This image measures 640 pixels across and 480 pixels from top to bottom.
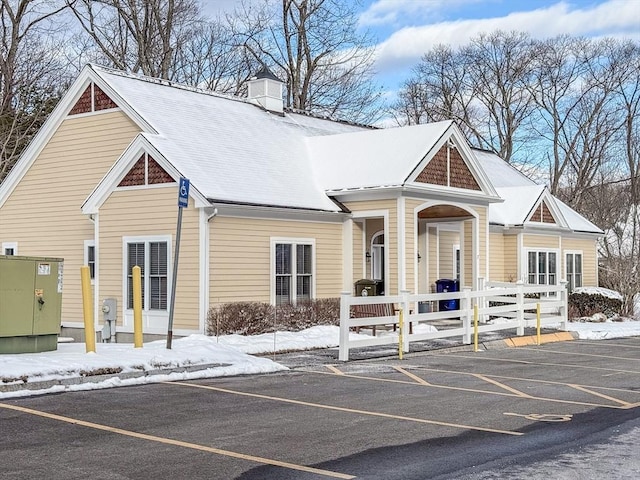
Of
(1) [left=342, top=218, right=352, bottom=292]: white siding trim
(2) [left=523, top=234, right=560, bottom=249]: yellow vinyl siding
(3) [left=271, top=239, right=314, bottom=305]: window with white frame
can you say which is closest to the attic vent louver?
(1) [left=342, top=218, right=352, bottom=292]: white siding trim

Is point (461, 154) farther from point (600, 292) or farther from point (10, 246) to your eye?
point (10, 246)

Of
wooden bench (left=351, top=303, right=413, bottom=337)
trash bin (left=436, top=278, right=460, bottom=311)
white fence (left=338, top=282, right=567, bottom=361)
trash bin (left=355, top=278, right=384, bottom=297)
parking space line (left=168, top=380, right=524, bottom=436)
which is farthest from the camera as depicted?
trash bin (left=436, top=278, right=460, bottom=311)

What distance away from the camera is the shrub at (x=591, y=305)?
1194 inches

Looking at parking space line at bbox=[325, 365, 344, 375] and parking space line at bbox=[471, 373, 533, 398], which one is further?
parking space line at bbox=[325, 365, 344, 375]

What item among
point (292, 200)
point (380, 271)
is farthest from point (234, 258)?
point (380, 271)

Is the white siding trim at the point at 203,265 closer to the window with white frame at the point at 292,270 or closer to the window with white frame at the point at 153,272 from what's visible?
the window with white frame at the point at 153,272

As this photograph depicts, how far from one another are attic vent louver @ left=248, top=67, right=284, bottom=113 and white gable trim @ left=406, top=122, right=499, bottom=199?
256 inches

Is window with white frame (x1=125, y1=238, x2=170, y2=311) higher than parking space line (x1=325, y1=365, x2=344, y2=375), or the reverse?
window with white frame (x1=125, y1=238, x2=170, y2=311)

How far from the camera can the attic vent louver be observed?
29.0m

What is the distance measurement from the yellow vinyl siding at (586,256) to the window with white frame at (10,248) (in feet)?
64.9

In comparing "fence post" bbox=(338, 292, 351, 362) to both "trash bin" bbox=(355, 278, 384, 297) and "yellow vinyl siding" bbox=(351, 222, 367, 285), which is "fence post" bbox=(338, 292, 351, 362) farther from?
"yellow vinyl siding" bbox=(351, 222, 367, 285)

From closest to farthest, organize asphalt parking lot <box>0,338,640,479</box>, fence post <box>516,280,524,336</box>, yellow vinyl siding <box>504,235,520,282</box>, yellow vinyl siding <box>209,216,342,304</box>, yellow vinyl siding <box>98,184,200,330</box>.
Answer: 1. asphalt parking lot <box>0,338,640,479</box>
2. yellow vinyl siding <box>98,184,200,330</box>
3. yellow vinyl siding <box>209,216,342,304</box>
4. fence post <box>516,280,524,336</box>
5. yellow vinyl siding <box>504,235,520,282</box>

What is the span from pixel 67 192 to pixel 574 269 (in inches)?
779

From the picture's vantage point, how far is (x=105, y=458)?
838cm
